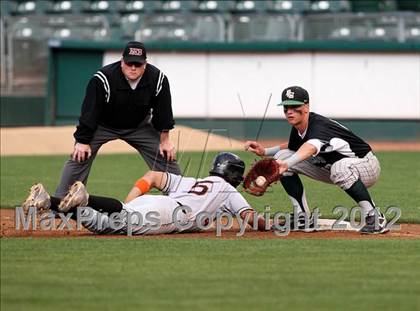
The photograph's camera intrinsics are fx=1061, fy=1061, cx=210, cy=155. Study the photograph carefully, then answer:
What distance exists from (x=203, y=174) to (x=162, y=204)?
18.8 ft

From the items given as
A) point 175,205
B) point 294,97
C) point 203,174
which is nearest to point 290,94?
point 294,97

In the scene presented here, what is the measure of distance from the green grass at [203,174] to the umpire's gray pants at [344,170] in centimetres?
110

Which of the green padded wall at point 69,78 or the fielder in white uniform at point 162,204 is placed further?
the green padded wall at point 69,78

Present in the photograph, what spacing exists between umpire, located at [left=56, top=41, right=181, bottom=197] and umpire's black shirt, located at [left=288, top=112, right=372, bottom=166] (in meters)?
1.19

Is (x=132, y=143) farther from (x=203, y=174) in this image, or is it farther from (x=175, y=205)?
(x=203, y=174)

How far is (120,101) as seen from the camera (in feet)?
29.8

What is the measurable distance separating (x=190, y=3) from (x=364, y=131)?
509cm

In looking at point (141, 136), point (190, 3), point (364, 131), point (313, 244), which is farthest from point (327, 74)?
point (313, 244)

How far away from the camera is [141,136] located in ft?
31.2

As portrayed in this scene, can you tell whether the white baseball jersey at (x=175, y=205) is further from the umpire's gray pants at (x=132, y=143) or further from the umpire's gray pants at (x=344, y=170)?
the umpire's gray pants at (x=132, y=143)

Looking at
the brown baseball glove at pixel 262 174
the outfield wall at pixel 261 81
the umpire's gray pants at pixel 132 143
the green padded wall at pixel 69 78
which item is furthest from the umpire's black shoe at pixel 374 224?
the green padded wall at pixel 69 78

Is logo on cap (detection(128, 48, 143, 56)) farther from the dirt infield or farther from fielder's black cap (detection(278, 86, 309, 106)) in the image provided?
the dirt infield

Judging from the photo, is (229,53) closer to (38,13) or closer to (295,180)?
(38,13)
